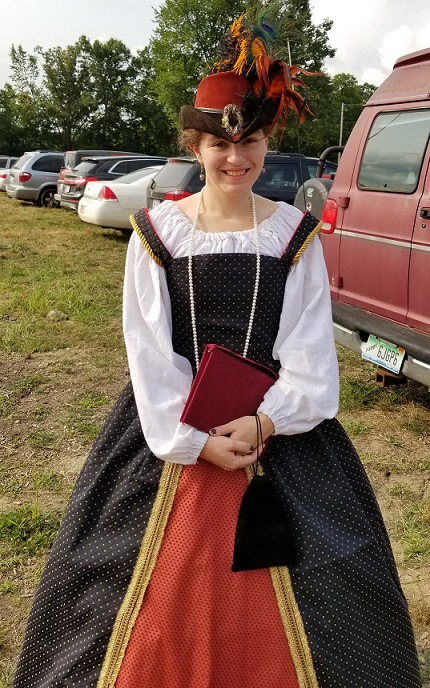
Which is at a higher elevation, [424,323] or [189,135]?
[189,135]

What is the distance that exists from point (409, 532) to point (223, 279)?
6.28 ft

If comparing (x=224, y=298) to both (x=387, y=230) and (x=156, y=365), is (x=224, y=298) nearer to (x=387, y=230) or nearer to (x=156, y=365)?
(x=156, y=365)

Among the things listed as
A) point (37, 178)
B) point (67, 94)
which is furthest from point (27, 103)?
point (37, 178)

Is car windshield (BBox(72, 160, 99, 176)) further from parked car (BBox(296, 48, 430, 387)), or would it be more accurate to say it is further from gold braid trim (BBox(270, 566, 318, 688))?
gold braid trim (BBox(270, 566, 318, 688))

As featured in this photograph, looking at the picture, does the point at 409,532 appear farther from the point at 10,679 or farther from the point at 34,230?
the point at 34,230

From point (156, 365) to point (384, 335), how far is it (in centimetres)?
262

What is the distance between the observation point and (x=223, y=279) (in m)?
1.86

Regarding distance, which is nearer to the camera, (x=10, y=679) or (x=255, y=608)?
(x=255, y=608)

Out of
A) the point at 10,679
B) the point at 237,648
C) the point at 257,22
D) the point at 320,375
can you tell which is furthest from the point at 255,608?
the point at 257,22

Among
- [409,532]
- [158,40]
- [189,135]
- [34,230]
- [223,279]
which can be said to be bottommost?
[34,230]

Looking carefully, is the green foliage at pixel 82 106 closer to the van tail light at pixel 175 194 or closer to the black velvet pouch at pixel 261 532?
the van tail light at pixel 175 194

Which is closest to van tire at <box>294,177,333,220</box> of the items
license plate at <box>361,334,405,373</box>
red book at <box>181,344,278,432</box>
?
license plate at <box>361,334,405,373</box>

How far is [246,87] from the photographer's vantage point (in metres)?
1.87

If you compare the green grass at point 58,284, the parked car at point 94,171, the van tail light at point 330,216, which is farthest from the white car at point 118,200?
the van tail light at point 330,216
